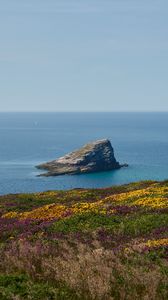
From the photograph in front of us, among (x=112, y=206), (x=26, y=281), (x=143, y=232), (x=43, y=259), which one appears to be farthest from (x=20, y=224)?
(x=26, y=281)

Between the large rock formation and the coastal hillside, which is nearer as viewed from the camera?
the coastal hillside

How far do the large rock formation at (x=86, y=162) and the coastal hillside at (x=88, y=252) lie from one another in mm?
128052

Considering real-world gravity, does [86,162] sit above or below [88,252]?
below

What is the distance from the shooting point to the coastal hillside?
1311 centimetres

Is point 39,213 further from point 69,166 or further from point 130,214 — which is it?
point 69,166

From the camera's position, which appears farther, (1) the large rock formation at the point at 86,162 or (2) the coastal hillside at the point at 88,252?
(1) the large rock formation at the point at 86,162

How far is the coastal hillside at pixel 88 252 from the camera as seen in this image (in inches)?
516

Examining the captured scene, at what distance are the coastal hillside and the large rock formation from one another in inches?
5041

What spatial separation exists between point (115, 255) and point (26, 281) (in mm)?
4262

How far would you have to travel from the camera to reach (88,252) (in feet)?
55.9

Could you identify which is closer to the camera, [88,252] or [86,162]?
[88,252]

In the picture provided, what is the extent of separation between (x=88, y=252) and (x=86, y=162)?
15233 centimetres

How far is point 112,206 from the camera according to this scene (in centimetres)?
3153

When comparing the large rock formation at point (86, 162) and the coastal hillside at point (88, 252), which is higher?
the coastal hillside at point (88, 252)
